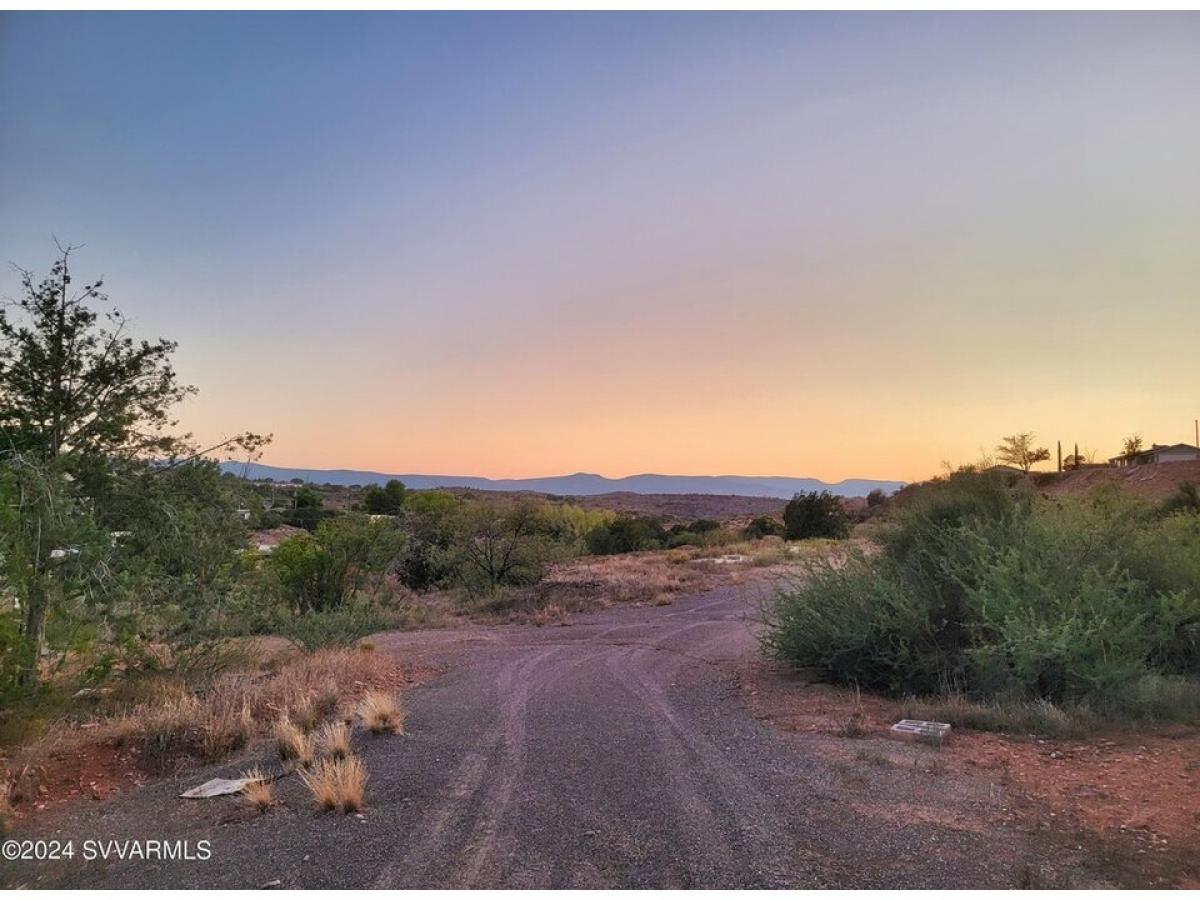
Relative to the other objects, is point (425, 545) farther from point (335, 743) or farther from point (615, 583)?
point (335, 743)

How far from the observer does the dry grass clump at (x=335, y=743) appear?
6.60 metres

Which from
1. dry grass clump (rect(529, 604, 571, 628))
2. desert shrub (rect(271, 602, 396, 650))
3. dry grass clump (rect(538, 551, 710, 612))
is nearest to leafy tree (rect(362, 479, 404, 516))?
dry grass clump (rect(538, 551, 710, 612))

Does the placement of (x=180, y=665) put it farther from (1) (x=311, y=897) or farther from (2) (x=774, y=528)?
(2) (x=774, y=528)

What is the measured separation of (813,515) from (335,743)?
35.2 metres

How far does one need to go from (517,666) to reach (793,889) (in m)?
7.65

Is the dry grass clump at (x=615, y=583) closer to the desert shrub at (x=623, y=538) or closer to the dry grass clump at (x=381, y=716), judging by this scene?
the desert shrub at (x=623, y=538)

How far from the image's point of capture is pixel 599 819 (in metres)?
5.14

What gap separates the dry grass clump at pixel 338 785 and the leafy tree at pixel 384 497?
4069cm

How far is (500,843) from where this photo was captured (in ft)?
15.6

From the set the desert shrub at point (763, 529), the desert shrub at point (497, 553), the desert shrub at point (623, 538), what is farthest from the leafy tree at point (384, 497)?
the desert shrub at point (497, 553)

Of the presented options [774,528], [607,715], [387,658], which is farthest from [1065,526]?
[774,528]

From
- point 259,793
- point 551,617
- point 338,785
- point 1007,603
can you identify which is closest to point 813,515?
point 551,617

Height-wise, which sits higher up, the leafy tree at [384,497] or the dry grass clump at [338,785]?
the leafy tree at [384,497]

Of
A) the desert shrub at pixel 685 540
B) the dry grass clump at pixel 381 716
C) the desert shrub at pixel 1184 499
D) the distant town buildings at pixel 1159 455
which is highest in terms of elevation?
the distant town buildings at pixel 1159 455
